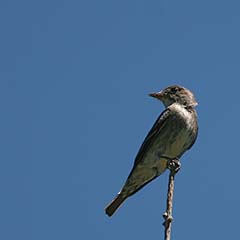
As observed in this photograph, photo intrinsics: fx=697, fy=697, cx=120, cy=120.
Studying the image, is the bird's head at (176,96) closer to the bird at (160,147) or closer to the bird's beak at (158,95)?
the bird's beak at (158,95)

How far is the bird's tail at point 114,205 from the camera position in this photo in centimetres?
1068

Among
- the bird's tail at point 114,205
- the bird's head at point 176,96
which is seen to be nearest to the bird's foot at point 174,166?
the bird's tail at point 114,205

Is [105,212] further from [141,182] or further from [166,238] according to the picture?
[166,238]

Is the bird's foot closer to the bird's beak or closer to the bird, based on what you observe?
the bird

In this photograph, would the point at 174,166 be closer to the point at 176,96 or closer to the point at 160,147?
the point at 160,147

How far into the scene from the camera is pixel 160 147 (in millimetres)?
10945

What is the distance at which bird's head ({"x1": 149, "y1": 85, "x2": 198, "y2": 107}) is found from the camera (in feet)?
38.2

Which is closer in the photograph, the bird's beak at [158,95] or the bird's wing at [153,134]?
the bird's wing at [153,134]

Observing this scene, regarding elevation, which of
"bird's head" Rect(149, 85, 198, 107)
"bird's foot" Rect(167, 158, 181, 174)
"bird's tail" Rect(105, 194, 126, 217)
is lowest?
"bird's foot" Rect(167, 158, 181, 174)

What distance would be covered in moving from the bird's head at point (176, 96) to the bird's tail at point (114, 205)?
189cm

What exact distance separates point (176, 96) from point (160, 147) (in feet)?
4.06

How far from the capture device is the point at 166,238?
472 centimetres

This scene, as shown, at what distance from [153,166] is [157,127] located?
640 mm

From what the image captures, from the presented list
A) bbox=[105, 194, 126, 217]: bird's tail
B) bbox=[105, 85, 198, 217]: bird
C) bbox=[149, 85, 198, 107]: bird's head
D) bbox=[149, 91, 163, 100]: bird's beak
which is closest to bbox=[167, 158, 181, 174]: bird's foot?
bbox=[105, 85, 198, 217]: bird
